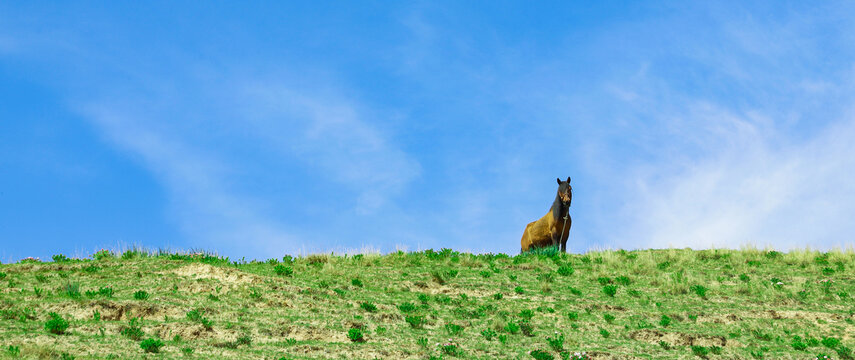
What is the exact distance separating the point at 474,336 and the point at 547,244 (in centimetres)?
1548

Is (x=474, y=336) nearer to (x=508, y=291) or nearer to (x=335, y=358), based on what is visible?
(x=335, y=358)

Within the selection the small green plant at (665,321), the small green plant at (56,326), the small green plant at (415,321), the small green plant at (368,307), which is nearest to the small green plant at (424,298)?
the small green plant at (368,307)

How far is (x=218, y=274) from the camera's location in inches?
760

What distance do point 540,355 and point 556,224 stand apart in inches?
609

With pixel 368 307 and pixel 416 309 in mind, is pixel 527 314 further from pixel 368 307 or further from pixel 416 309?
pixel 368 307

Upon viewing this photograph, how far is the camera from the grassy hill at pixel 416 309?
13438 mm

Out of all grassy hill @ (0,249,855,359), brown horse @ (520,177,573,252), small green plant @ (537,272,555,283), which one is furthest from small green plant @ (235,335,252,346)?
brown horse @ (520,177,573,252)

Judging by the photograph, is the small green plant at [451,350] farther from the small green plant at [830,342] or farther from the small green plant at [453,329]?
the small green plant at [830,342]

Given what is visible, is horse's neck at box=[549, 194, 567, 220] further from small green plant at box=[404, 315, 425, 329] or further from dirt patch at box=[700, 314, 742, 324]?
small green plant at box=[404, 315, 425, 329]

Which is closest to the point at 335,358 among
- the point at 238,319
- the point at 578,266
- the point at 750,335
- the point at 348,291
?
the point at 238,319

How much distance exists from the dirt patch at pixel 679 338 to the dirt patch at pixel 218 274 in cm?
1105

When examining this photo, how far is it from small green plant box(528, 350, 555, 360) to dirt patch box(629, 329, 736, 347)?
3538mm

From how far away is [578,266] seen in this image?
82.2 ft

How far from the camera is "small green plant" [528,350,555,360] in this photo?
525 inches
